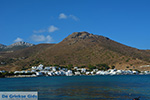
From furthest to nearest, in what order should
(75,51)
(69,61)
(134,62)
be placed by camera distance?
(75,51)
(69,61)
(134,62)

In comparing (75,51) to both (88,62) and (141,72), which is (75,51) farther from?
(141,72)

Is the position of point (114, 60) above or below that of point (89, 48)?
below

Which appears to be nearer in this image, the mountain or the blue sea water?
the blue sea water

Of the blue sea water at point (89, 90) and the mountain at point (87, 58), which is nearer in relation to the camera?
the blue sea water at point (89, 90)

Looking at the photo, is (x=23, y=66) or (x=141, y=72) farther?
(x=23, y=66)

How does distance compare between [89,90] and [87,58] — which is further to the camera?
[87,58]

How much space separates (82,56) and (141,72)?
5070 cm

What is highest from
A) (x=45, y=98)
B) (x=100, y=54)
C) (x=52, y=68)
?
(x=100, y=54)

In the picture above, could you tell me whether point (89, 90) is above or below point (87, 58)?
below

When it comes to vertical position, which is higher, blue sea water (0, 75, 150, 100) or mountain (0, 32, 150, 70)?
mountain (0, 32, 150, 70)

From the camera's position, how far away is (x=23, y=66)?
17862cm

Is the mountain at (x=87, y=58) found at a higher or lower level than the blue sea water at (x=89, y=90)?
higher

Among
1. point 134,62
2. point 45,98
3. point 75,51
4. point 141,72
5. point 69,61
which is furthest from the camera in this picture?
point 75,51

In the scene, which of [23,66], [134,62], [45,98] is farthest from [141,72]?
[45,98]
